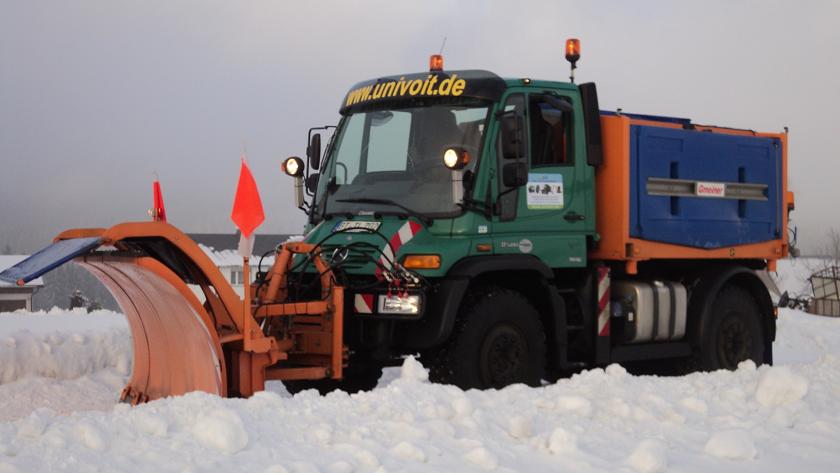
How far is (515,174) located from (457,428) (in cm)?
292

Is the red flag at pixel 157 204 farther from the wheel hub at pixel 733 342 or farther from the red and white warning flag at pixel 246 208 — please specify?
the wheel hub at pixel 733 342

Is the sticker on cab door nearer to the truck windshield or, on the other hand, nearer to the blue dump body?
the truck windshield

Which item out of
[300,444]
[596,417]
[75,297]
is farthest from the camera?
→ [75,297]

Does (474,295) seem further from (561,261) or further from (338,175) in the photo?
(338,175)

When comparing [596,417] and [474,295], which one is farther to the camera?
[474,295]

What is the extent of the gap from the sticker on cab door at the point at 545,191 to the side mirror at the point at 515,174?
0.35m

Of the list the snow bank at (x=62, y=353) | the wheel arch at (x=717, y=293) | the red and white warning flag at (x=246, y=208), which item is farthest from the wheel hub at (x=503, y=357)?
the snow bank at (x=62, y=353)

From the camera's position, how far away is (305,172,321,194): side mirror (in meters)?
10.2

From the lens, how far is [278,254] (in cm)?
906

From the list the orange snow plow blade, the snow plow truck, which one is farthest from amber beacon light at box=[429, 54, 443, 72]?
the orange snow plow blade

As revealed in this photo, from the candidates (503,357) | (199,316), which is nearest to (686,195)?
(503,357)

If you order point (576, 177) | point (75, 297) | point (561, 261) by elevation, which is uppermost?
point (576, 177)

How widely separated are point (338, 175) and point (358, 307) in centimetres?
157

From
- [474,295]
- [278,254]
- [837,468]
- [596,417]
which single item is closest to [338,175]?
[278,254]
